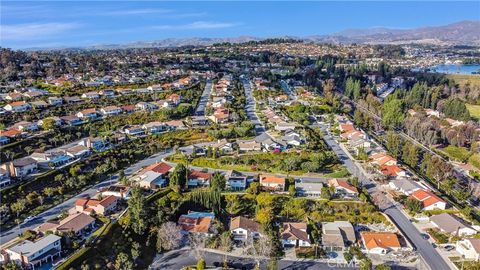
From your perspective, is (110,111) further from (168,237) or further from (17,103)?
(168,237)

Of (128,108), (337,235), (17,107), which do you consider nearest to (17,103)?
(17,107)

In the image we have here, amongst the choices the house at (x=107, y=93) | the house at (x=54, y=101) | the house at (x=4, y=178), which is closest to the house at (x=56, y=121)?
the house at (x=54, y=101)

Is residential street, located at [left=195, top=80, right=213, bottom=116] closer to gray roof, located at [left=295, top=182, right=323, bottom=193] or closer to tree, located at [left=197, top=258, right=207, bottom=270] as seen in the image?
gray roof, located at [left=295, top=182, right=323, bottom=193]

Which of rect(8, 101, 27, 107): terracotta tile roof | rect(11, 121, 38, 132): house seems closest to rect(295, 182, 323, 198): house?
rect(11, 121, 38, 132): house

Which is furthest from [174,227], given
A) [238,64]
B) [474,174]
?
[238,64]

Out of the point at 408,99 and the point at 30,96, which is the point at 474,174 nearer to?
the point at 408,99

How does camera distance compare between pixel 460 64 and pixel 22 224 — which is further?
pixel 460 64
